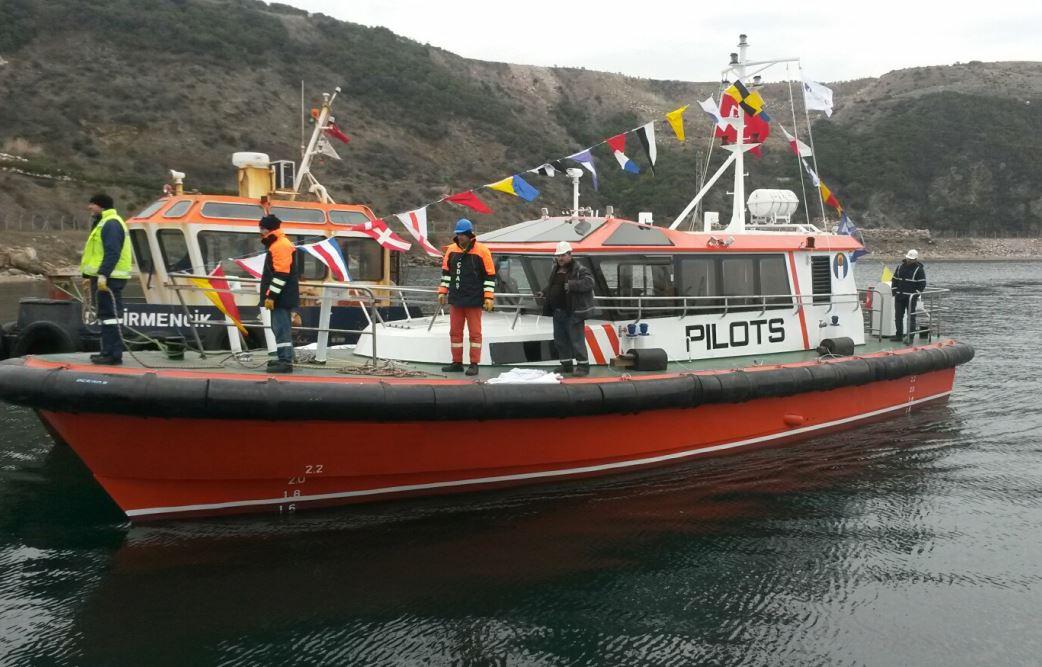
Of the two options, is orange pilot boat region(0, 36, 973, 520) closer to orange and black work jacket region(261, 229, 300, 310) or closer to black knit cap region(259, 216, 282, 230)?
orange and black work jacket region(261, 229, 300, 310)

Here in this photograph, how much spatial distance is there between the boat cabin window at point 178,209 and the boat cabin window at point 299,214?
46.8 inches

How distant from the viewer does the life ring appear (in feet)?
33.9

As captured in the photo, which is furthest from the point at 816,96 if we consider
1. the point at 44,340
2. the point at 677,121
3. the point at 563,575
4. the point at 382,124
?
the point at 382,124

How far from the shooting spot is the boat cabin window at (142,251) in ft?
37.8

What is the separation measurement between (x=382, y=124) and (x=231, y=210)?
48281mm

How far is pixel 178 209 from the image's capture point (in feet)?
37.7

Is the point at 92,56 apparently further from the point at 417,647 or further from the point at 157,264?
the point at 417,647

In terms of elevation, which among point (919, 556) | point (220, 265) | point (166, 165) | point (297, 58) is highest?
point (297, 58)

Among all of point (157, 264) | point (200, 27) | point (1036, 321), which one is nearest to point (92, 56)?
point (200, 27)

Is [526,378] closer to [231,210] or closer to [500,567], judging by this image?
[500,567]

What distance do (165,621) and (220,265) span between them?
7.18 m

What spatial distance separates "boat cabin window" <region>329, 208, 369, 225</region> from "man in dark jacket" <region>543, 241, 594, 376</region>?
5.61 metres

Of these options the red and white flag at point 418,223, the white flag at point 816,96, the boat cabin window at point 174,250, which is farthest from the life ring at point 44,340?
the white flag at point 816,96

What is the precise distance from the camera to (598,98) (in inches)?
3484
